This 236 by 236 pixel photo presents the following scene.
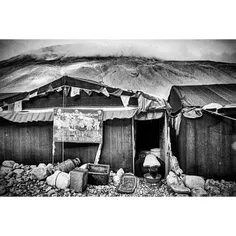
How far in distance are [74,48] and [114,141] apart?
2101mm

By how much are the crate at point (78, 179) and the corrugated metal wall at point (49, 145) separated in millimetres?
506

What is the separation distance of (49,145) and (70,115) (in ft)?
2.74

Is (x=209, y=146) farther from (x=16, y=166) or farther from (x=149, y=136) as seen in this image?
(x=16, y=166)

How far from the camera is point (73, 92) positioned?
371cm

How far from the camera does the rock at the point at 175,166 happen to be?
3.59 metres

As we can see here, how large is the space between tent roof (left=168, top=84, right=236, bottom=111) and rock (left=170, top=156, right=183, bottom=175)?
1029mm

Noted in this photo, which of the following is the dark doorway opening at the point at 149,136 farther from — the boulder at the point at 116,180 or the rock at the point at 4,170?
the rock at the point at 4,170

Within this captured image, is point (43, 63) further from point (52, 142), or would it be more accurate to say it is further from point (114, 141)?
point (114, 141)

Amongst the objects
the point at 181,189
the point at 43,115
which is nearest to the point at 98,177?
the point at 181,189

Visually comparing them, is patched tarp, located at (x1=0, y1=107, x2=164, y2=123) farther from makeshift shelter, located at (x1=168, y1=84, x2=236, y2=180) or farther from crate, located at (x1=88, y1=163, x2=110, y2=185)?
crate, located at (x1=88, y1=163, x2=110, y2=185)

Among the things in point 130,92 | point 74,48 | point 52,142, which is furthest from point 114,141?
point 74,48

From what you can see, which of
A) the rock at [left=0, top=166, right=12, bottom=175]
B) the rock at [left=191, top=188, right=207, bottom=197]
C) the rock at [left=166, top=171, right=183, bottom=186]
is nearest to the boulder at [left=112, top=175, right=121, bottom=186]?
the rock at [left=166, top=171, right=183, bottom=186]

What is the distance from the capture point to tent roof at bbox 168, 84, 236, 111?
3.48 m

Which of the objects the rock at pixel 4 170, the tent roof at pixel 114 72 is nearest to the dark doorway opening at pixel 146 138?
the tent roof at pixel 114 72
